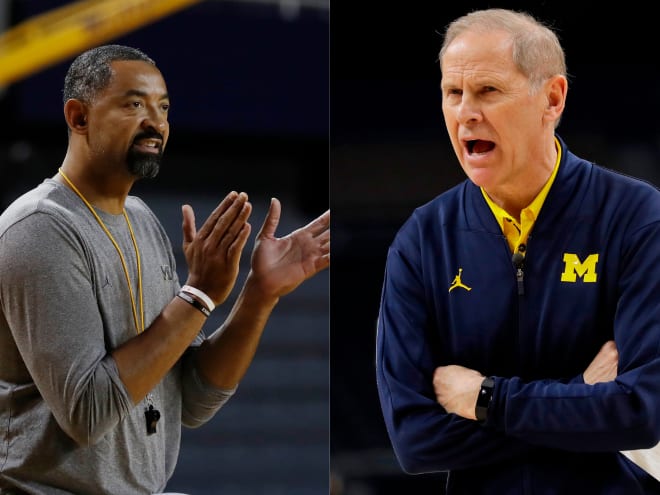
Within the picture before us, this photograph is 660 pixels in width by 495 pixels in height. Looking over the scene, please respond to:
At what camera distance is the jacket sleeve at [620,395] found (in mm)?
2359

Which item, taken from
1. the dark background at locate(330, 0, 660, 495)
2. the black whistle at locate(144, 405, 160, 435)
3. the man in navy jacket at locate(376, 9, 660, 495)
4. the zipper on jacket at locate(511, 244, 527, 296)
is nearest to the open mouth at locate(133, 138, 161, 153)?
the dark background at locate(330, 0, 660, 495)

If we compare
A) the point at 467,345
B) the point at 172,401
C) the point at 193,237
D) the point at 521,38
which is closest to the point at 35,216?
the point at 193,237

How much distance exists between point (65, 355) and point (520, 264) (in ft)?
4.08

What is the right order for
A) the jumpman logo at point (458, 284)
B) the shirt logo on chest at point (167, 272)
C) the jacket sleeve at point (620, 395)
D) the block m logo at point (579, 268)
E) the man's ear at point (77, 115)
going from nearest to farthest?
the jacket sleeve at point (620, 395) → the block m logo at point (579, 268) → the jumpman logo at point (458, 284) → the man's ear at point (77, 115) → the shirt logo on chest at point (167, 272)

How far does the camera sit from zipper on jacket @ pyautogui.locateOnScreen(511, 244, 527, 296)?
256cm

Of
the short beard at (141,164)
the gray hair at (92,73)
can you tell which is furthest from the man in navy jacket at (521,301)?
the gray hair at (92,73)

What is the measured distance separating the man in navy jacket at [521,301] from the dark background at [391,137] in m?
0.07

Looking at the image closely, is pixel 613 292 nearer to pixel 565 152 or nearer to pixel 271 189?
pixel 565 152

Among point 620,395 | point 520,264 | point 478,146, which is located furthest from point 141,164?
point 620,395

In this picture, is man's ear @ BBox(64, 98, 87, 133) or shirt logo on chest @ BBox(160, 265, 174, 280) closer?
man's ear @ BBox(64, 98, 87, 133)

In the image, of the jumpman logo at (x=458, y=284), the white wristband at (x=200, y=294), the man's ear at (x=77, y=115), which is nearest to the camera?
the jumpman logo at (x=458, y=284)

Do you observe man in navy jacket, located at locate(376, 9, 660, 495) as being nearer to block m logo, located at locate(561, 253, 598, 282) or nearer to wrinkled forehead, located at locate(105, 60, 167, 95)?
block m logo, located at locate(561, 253, 598, 282)

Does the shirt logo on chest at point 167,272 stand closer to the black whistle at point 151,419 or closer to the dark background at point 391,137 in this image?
the black whistle at point 151,419

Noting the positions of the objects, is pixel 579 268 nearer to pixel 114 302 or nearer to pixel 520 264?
pixel 520 264
